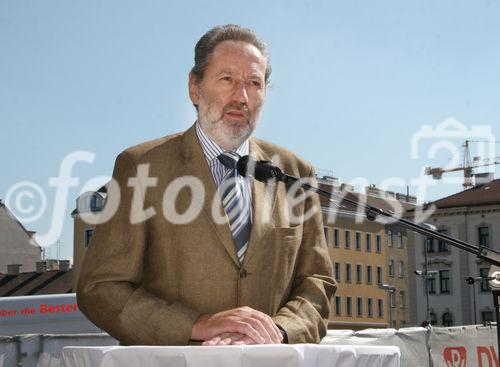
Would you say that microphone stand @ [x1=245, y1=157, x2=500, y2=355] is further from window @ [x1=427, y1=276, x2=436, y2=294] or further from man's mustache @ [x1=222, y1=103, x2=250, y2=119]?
window @ [x1=427, y1=276, x2=436, y2=294]

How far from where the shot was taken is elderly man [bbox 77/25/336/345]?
9.61ft

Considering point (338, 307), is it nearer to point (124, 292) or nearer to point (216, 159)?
point (216, 159)

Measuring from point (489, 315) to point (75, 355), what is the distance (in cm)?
7557

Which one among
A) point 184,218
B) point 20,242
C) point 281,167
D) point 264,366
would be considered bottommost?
point 264,366

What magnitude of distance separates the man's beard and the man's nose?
0.02m

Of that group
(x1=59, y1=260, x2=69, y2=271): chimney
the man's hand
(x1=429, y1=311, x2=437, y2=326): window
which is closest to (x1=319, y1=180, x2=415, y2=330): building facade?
(x1=429, y1=311, x2=437, y2=326): window

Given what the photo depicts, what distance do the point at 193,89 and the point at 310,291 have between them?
0.81 metres

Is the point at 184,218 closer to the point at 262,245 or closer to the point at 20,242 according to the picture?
Result: the point at 262,245

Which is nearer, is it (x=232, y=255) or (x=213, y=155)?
(x=232, y=255)

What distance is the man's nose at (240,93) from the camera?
3238 mm

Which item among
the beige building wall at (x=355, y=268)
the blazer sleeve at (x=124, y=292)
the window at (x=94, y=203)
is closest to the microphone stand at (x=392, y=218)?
the blazer sleeve at (x=124, y=292)

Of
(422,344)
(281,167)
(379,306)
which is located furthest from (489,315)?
(281,167)

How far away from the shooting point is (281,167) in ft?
11.3

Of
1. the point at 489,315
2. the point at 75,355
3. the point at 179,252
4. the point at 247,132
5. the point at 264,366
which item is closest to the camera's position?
the point at 264,366
